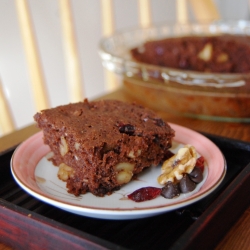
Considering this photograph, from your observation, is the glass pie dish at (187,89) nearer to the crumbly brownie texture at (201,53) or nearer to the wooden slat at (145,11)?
the crumbly brownie texture at (201,53)

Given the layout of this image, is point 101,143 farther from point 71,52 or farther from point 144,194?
point 71,52

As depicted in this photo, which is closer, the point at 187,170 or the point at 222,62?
the point at 187,170

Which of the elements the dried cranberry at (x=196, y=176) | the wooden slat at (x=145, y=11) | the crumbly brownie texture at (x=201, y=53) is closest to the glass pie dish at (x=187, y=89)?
the crumbly brownie texture at (x=201, y=53)

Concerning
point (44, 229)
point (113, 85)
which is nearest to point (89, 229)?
point (44, 229)

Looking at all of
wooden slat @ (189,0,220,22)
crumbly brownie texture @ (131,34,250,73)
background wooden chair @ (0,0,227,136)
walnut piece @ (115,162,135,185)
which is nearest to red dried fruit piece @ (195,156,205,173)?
walnut piece @ (115,162,135,185)

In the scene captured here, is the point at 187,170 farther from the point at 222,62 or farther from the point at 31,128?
the point at 222,62
